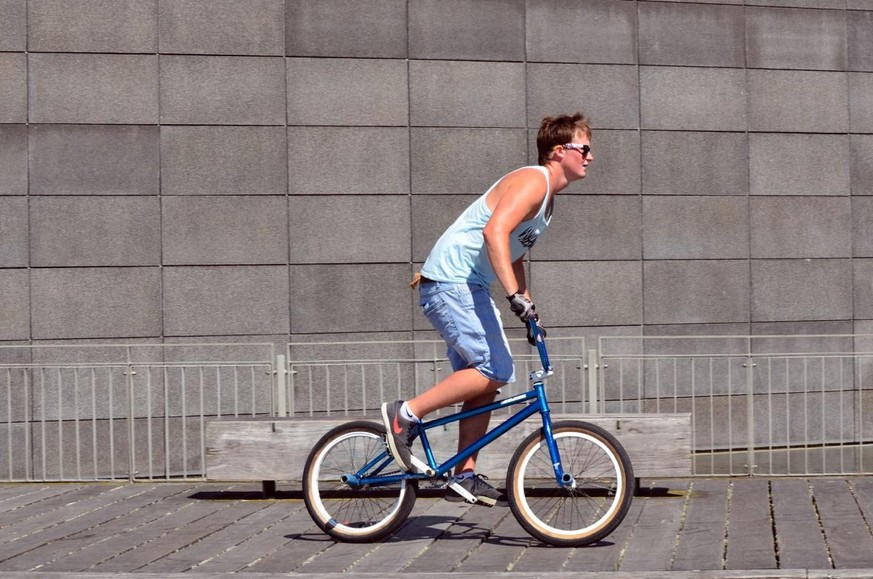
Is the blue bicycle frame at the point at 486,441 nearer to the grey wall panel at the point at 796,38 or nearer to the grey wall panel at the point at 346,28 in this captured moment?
the grey wall panel at the point at 346,28

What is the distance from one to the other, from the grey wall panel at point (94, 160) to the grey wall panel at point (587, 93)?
3648 millimetres

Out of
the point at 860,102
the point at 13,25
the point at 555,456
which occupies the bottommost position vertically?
the point at 555,456

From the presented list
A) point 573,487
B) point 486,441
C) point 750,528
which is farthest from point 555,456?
point 750,528

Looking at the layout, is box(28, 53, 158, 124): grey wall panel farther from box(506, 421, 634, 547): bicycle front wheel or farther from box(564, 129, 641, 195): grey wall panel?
box(506, 421, 634, 547): bicycle front wheel

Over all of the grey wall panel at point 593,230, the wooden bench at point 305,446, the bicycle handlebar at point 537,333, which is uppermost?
the grey wall panel at point 593,230

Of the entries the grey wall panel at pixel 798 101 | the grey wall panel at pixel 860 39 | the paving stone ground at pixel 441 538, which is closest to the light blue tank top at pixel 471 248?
the paving stone ground at pixel 441 538

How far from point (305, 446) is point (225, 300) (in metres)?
4.04

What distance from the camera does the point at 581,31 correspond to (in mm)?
12539

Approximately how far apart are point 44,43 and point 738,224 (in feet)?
22.7

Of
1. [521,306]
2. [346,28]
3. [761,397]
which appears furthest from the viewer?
[761,397]

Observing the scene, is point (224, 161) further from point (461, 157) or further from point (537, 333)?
point (537, 333)

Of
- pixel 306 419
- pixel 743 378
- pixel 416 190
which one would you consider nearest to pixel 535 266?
pixel 416 190

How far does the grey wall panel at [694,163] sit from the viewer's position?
1272 centimetres

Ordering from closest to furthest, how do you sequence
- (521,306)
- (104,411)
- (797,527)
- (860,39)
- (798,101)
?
(521,306) < (797,527) < (104,411) < (798,101) < (860,39)
